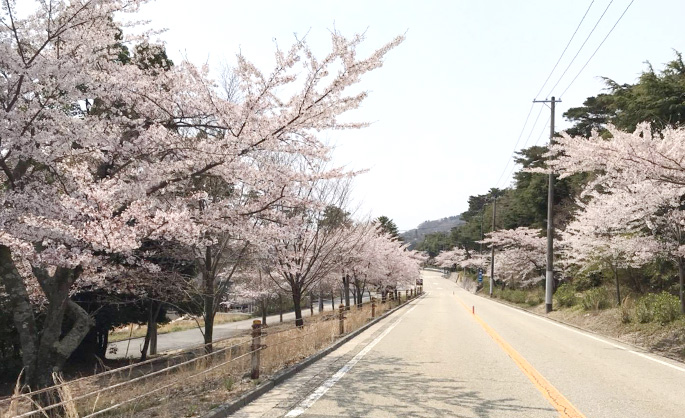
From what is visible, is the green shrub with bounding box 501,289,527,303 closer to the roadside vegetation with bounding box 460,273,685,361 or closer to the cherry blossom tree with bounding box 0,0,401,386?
the roadside vegetation with bounding box 460,273,685,361

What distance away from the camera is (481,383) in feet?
26.1

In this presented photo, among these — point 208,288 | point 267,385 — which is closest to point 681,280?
point 267,385

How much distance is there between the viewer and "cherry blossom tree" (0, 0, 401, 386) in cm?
600

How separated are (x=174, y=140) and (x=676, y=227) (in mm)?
15852

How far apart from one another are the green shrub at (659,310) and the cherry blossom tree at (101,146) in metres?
13.1

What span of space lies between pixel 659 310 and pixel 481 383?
11.2m

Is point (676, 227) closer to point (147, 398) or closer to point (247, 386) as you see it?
point (247, 386)

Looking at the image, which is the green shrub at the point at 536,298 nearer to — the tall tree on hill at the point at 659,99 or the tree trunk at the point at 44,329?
the tall tree on hill at the point at 659,99

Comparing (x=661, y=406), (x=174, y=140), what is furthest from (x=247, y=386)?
(x=661, y=406)

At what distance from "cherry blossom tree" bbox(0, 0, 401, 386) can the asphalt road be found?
303 cm

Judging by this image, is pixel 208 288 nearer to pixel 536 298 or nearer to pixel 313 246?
pixel 313 246

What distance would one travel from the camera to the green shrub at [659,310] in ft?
49.3

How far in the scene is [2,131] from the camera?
568cm

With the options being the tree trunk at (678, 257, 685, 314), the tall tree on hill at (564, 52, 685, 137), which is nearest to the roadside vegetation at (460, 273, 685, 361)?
the tree trunk at (678, 257, 685, 314)
